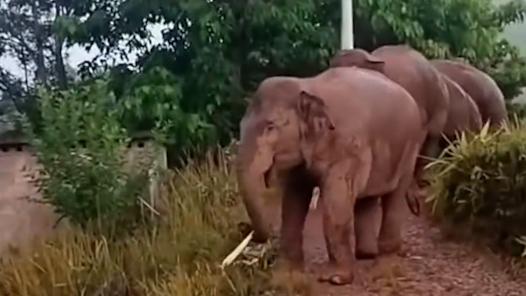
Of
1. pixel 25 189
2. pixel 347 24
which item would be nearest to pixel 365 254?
pixel 25 189

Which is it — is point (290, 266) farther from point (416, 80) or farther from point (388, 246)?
point (416, 80)

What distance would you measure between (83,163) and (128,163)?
17.7 inches

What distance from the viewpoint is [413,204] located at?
16.5 feet

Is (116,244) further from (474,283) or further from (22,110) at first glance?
(22,110)

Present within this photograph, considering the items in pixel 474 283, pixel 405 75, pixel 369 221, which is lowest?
pixel 474 283

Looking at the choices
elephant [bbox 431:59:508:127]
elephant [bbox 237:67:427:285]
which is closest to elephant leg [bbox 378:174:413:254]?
elephant [bbox 237:67:427:285]

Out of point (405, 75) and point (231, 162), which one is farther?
point (231, 162)

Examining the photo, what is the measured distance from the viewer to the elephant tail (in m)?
5.00

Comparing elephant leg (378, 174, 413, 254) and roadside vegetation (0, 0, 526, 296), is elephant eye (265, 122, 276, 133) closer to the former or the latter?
roadside vegetation (0, 0, 526, 296)

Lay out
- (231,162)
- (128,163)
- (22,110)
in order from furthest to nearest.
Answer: (22,110), (231,162), (128,163)

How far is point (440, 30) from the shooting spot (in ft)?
26.3

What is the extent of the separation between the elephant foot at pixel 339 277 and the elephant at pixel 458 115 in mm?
1828

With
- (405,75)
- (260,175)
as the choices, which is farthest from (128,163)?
(260,175)

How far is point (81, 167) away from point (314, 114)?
1897 millimetres
